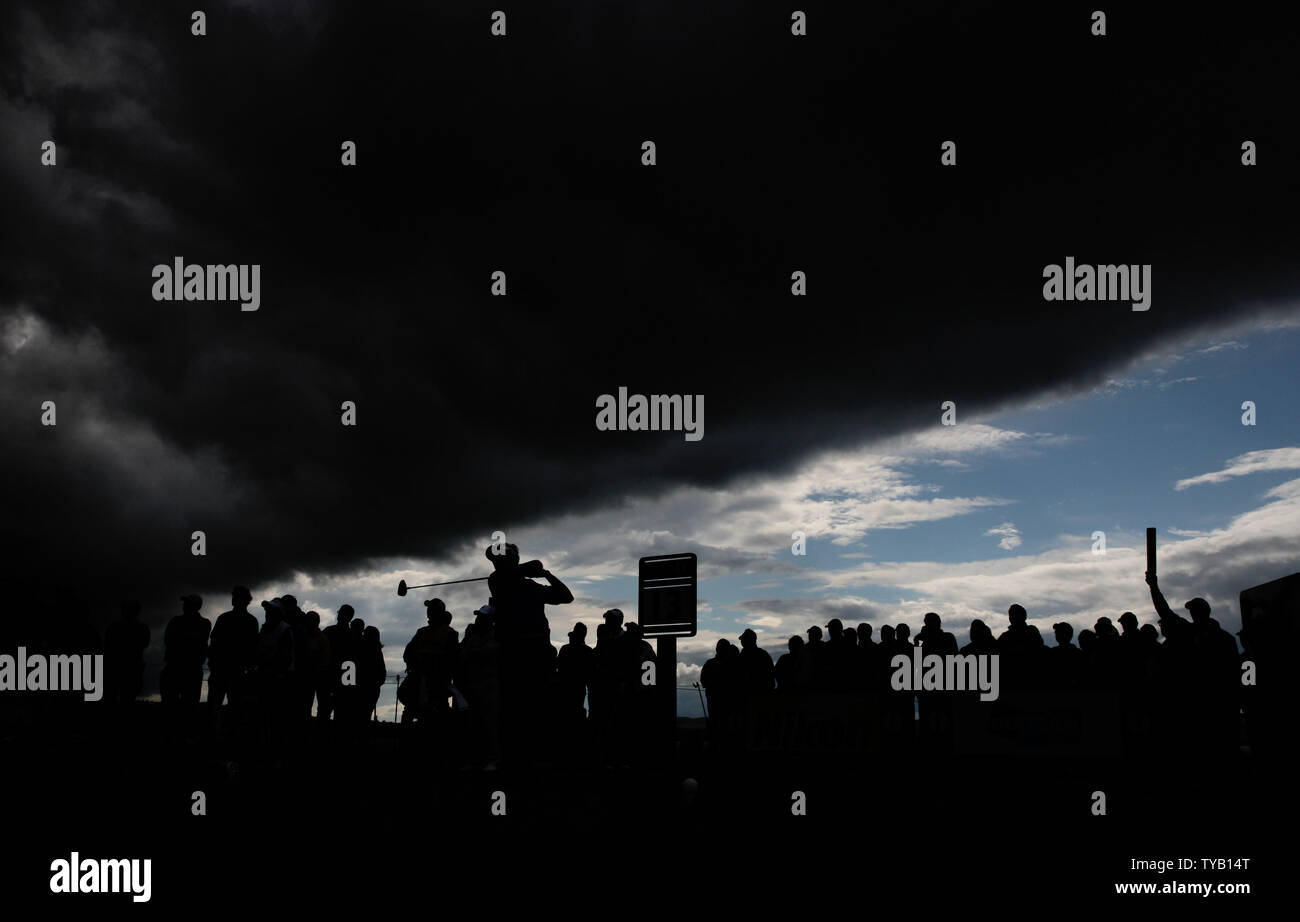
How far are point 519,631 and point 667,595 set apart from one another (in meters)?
2.81

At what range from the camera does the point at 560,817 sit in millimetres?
8367

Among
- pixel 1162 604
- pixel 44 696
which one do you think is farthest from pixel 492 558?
pixel 1162 604

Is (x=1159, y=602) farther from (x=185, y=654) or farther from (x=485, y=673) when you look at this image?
(x=185, y=654)

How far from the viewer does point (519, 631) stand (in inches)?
424

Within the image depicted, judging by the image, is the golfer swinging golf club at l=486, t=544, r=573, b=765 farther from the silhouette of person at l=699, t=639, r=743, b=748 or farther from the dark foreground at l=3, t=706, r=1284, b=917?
the silhouette of person at l=699, t=639, r=743, b=748

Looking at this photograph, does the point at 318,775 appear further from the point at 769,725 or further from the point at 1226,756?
the point at 1226,756

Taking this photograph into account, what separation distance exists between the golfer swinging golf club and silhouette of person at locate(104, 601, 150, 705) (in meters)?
5.63

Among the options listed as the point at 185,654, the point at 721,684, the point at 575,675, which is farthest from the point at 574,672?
the point at 185,654

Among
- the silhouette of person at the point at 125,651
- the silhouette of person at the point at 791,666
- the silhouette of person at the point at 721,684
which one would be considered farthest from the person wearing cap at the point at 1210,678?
the silhouette of person at the point at 125,651

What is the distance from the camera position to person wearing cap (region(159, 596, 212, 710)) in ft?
40.8

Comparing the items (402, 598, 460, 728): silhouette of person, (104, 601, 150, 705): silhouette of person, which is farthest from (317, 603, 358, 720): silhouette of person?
(104, 601, 150, 705): silhouette of person

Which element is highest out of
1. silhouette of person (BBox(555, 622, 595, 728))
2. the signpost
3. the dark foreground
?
the signpost
